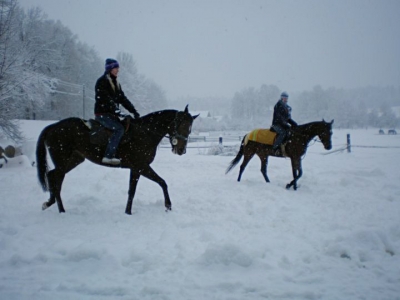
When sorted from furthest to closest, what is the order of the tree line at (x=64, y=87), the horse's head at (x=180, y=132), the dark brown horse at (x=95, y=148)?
the tree line at (x=64, y=87)
the horse's head at (x=180, y=132)
the dark brown horse at (x=95, y=148)

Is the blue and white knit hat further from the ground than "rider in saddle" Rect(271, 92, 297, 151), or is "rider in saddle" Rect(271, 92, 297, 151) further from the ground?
the blue and white knit hat

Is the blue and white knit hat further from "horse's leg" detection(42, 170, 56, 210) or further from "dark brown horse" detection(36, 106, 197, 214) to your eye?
"horse's leg" detection(42, 170, 56, 210)

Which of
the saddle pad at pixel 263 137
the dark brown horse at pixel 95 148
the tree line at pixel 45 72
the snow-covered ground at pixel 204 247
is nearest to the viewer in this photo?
the snow-covered ground at pixel 204 247

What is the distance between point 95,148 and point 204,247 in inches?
117

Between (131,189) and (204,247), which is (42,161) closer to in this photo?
(131,189)

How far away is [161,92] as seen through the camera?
62.7 meters

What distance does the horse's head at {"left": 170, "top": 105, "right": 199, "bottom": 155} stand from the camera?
16.5ft

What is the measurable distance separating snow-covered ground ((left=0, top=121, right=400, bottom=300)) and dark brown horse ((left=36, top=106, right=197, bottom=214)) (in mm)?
534

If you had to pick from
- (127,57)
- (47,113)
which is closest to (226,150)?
(47,113)

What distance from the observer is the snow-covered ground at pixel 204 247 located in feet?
7.90

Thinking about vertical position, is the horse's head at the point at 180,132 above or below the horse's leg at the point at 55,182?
above

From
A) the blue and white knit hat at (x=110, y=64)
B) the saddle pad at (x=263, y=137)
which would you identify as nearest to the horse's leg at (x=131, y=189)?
the blue and white knit hat at (x=110, y=64)

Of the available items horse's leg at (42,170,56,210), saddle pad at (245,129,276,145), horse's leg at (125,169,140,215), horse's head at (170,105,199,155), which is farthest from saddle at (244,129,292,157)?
horse's leg at (42,170,56,210)

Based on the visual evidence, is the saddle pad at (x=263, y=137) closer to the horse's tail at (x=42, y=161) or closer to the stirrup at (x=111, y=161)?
the stirrup at (x=111, y=161)
